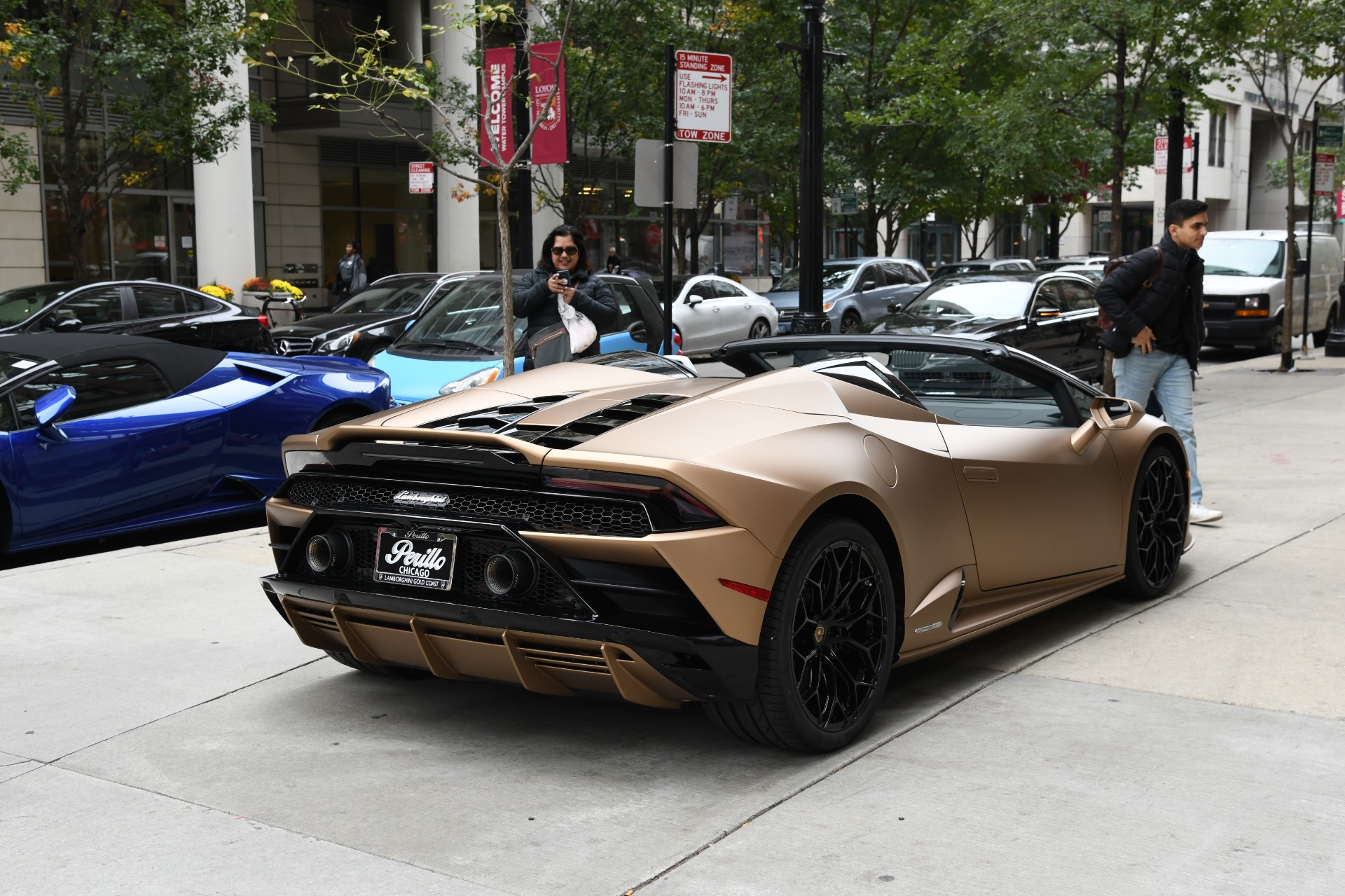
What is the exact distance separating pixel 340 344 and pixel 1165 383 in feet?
34.5

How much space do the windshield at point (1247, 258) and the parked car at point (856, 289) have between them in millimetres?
4859

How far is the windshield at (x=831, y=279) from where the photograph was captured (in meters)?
26.1

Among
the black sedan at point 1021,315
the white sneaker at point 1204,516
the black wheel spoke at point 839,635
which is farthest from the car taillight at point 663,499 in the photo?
the black sedan at point 1021,315

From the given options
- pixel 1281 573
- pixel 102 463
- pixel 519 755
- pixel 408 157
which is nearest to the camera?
pixel 519 755

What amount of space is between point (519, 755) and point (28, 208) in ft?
77.6

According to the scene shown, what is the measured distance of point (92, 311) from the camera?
15.5 m

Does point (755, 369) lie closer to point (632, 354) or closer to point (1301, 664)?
point (632, 354)

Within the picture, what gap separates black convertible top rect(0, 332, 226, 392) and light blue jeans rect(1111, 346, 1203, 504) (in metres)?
5.69

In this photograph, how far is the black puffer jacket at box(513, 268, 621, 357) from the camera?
8672 mm

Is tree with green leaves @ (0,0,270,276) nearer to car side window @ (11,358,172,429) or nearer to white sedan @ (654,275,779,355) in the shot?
white sedan @ (654,275,779,355)

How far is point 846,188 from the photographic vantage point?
30.9 metres

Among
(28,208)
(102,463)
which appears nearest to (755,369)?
(102,463)

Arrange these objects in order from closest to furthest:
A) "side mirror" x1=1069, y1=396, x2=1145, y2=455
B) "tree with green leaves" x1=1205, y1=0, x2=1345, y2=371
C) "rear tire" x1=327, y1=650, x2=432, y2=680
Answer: "rear tire" x1=327, y1=650, x2=432, y2=680
"side mirror" x1=1069, y1=396, x2=1145, y2=455
"tree with green leaves" x1=1205, y1=0, x2=1345, y2=371

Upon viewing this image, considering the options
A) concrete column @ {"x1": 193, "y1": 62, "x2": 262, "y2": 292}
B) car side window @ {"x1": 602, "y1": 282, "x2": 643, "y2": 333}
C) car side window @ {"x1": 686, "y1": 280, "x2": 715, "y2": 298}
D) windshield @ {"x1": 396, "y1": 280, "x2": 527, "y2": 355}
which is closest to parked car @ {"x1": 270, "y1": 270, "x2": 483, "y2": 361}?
windshield @ {"x1": 396, "y1": 280, "x2": 527, "y2": 355}
